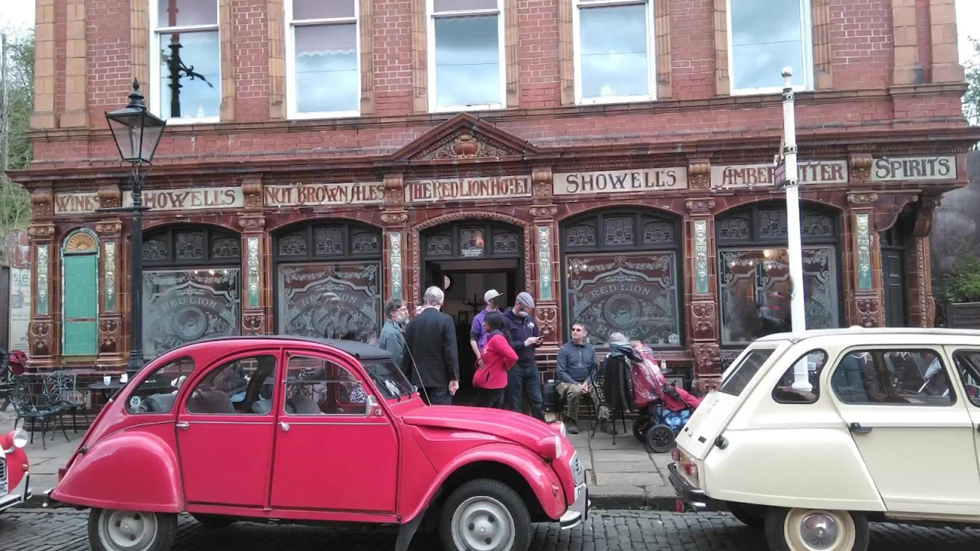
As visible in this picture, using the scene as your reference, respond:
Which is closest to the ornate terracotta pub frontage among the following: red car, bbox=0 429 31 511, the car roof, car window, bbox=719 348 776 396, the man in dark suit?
the man in dark suit

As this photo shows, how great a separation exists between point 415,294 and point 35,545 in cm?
597

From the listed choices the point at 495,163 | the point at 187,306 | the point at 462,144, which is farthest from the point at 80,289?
the point at 495,163

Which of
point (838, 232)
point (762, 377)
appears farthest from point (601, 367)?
point (762, 377)

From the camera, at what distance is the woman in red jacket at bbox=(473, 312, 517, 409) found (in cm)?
798

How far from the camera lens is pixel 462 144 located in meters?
10.8

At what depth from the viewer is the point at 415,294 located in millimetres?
10914

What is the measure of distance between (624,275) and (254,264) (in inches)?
224

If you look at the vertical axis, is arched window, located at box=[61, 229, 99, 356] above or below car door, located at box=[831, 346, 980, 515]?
above

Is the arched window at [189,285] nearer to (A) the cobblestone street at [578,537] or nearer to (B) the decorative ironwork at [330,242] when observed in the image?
(B) the decorative ironwork at [330,242]

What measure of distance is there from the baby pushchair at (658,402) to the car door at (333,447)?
4.45m

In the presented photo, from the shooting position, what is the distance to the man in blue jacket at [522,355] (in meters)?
9.12

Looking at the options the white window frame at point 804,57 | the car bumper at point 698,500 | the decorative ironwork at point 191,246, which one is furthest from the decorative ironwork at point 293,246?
the car bumper at point 698,500

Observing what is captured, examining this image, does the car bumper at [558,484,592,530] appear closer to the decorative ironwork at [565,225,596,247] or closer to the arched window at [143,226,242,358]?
the decorative ironwork at [565,225,596,247]

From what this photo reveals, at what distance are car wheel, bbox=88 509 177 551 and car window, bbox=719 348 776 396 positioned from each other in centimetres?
439
